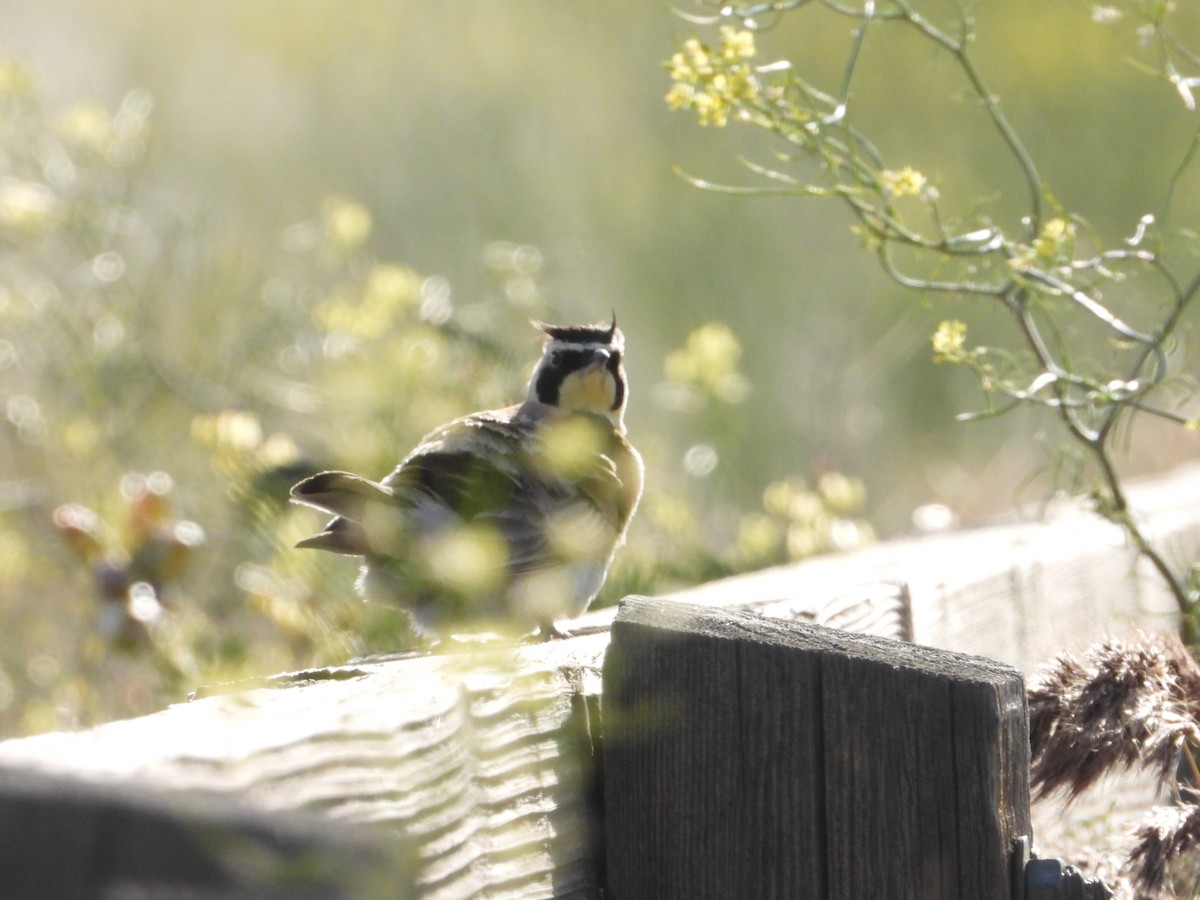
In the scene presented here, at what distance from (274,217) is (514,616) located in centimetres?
619

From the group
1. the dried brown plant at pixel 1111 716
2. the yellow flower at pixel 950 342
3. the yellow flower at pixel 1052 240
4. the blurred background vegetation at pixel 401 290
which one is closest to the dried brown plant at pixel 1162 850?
the dried brown plant at pixel 1111 716

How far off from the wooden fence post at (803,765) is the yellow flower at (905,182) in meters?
1.08

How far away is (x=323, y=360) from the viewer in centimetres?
527

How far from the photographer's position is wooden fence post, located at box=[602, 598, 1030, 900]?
4.97 feet

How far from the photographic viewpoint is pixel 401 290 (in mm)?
4527

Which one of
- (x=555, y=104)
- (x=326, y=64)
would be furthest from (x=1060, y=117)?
(x=326, y=64)

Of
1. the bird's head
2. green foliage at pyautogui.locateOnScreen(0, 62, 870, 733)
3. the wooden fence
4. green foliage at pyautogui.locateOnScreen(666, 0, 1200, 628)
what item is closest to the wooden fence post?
the wooden fence

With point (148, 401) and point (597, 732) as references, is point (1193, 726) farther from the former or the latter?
point (148, 401)

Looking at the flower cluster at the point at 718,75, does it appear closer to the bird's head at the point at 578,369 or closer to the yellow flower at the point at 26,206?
the bird's head at the point at 578,369

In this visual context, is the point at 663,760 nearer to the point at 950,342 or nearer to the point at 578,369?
the point at 950,342

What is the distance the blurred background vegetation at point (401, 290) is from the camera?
440cm

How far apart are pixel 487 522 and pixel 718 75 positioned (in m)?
0.99

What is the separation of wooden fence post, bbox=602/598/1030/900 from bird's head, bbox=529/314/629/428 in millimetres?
2234

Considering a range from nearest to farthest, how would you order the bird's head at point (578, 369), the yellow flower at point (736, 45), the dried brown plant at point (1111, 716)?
the dried brown plant at point (1111, 716), the yellow flower at point (736, 45), the bird's head at point (578, 369)
